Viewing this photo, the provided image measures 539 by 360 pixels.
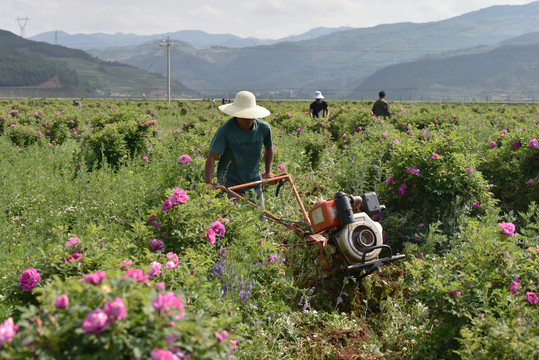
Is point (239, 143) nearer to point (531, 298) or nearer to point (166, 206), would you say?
point (166, 206)

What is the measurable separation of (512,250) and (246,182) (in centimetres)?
264

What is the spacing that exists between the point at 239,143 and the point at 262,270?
4.49ft

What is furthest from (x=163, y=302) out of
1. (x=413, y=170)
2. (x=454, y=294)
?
(x=413, y=170)

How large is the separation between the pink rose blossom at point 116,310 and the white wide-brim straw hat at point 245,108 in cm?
296

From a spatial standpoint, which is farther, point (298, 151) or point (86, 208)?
point (298, 151)

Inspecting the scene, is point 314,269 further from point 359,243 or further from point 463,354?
point 463,354

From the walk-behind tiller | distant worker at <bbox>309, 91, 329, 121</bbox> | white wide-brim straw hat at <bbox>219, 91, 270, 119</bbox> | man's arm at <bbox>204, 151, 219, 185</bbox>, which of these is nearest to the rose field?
man's arm at <bbox>204, 151, 219, 185</bbox>

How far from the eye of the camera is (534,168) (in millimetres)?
6414

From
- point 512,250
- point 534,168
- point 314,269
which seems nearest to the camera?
point 512,250

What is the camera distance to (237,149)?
185 inches

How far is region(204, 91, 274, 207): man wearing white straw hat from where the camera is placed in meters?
4.55

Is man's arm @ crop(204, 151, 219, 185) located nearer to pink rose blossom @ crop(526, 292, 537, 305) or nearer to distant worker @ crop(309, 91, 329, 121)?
pink rose blossom @ crop(526, 292, 537, 305)

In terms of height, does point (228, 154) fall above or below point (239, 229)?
above

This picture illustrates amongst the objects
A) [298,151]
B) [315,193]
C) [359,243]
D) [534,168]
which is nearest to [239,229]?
[359,243]
